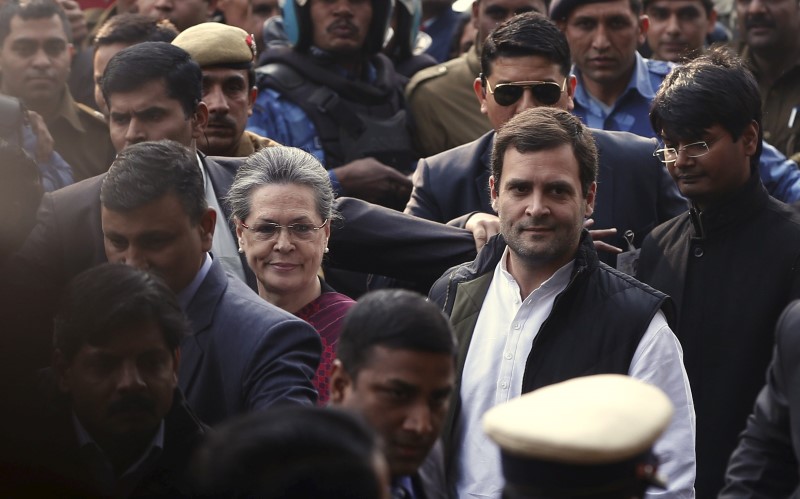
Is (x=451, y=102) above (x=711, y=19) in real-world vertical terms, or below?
below

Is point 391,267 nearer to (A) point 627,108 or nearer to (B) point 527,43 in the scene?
(B) point 527,43

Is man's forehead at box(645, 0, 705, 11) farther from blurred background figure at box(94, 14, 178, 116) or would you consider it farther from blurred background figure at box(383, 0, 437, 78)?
blurred background figure at box(94, 14, 178, 116)

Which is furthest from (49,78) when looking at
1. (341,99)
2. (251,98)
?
(341,99)

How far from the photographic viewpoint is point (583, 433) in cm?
278

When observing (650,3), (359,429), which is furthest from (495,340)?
(650,3)

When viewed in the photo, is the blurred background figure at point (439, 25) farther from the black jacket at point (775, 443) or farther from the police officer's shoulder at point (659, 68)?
the black jacket at point (775, 443)

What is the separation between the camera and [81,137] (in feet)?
22.0

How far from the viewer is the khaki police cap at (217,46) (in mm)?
5965

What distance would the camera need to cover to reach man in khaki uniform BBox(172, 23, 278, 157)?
5898 mm

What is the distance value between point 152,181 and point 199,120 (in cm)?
111

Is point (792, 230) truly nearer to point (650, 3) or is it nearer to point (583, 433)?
point (583, 433)

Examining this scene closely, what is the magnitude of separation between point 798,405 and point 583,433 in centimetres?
92

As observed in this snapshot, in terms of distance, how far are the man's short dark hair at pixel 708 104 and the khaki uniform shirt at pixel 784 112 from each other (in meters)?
1.88

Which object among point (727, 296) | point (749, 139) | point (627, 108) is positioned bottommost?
point (727, 296)
